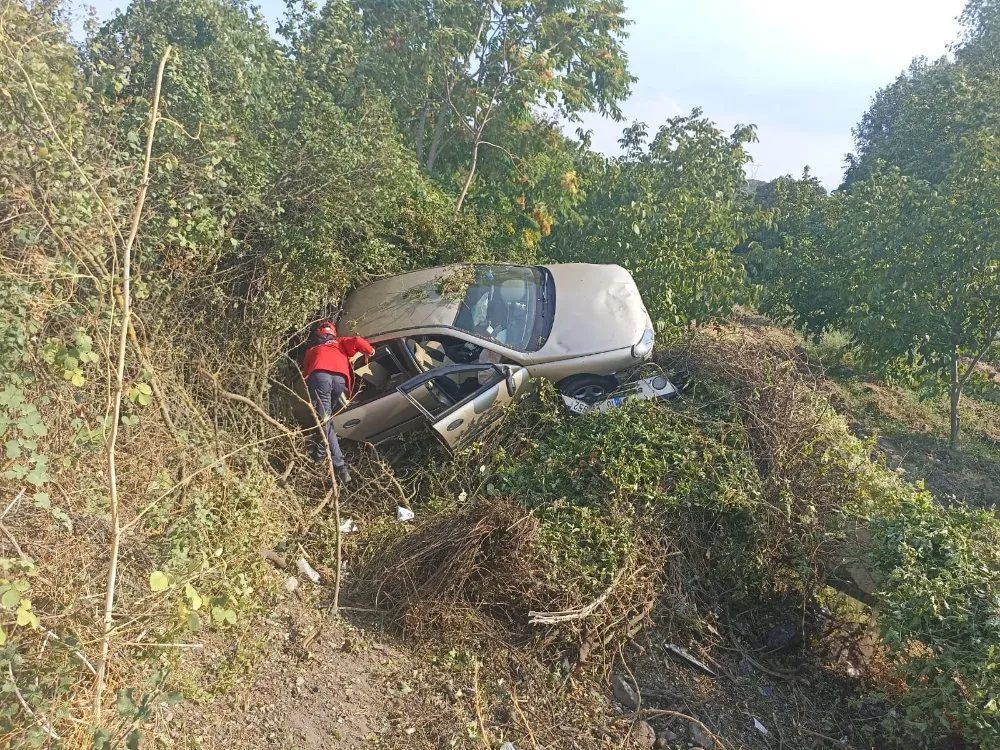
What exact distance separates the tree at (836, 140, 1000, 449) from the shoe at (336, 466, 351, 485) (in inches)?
275

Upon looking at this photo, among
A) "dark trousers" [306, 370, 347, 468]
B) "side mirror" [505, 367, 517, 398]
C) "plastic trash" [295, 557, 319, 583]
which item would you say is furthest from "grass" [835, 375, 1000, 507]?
"plastic trash" [295, 557, 319, 583]

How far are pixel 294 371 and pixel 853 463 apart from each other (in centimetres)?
486

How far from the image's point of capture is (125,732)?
300 cm

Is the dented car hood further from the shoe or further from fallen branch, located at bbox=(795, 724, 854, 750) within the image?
fallen branch, located at bbox=(795, 724, 854, 750)

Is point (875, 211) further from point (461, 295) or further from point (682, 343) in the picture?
point (461, 295)

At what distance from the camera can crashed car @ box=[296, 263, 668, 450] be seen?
5.96 m

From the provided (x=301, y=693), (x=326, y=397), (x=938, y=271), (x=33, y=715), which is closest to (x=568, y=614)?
(x=301, y=693)

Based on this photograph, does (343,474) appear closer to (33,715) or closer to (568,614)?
(568,614)

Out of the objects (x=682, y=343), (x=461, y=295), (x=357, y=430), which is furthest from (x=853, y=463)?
(x=357, y=430)

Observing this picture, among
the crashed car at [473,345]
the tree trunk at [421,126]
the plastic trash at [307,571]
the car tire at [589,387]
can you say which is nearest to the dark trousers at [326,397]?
the crashed car at [473,345]

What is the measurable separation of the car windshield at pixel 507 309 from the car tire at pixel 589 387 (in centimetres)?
47

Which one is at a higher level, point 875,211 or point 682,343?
point 875,211

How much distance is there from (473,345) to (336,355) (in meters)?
1.22

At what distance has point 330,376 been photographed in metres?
5.73
